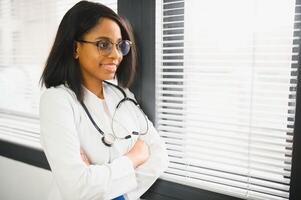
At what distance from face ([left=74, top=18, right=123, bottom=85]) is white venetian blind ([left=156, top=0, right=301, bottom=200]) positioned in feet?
1.08

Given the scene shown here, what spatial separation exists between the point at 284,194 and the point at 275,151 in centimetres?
19

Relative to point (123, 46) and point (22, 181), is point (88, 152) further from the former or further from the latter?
point (22, 181)

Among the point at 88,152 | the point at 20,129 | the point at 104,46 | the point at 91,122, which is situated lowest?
the point at 20,129

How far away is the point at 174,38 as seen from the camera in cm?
153

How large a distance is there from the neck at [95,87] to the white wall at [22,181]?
0.89 m

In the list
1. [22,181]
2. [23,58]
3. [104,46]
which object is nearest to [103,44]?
[104,46]

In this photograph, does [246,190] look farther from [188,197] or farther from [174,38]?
[174,38]

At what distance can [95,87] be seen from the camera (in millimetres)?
1419

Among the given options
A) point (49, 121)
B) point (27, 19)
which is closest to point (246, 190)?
point (49, 121)

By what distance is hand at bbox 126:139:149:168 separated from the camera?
133 cm

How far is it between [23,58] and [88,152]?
1192mm

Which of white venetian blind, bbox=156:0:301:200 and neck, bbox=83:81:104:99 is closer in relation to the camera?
white venetian blind, bbox=156:0:301:200

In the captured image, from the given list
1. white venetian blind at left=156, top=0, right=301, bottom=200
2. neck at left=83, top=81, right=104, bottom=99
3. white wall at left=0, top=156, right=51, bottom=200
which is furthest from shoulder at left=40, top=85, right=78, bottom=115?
white wall at left=0, top=156, right=51, bottom=200

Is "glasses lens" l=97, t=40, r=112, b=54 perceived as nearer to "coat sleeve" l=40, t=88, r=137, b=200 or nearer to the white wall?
"coat sleeve" l=40, t=88, r=137, b=200
